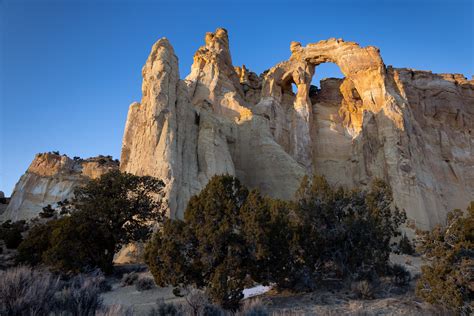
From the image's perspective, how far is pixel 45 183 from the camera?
137ft

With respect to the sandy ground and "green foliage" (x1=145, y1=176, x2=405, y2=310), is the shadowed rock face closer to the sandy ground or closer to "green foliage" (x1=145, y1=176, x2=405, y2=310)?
the sandy ground

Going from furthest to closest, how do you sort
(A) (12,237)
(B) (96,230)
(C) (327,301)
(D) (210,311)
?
(A) (12,237), (B) (96,230), (C) (327,301), (D) (210,311)

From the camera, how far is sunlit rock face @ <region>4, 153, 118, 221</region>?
3988 centimetres

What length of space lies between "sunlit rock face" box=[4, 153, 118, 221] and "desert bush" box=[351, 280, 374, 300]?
31.9m

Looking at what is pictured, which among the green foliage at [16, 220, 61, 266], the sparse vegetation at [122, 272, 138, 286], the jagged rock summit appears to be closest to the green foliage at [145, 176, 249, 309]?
the sparse vegetation at [122, 272, 138, 286]

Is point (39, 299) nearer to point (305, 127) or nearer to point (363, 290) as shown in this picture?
point (363, 290)

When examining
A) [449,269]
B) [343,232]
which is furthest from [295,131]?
[449,269]

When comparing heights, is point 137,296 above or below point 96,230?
below

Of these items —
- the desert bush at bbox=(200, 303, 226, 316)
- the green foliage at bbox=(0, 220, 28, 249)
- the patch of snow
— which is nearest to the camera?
the desert bush at bbox=(200, 303, 226, 316)

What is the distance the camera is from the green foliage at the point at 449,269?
35.3 feet

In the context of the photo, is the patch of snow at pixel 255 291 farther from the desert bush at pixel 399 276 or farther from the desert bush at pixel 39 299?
the desert bush at pixel 39 299

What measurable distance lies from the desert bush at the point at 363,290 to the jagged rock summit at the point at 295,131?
1312 cm

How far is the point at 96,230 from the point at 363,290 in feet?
40.8

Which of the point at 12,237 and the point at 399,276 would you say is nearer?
the point at 399,276
